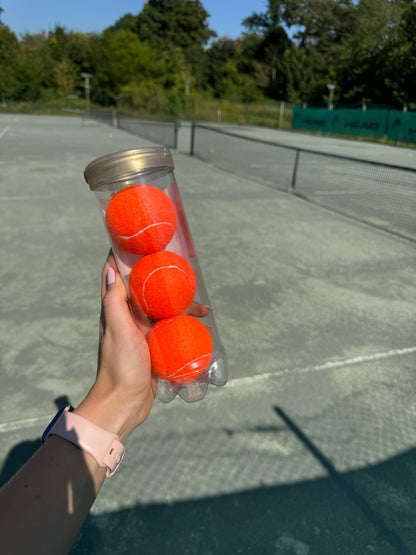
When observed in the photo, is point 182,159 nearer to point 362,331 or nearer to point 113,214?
point 362,331

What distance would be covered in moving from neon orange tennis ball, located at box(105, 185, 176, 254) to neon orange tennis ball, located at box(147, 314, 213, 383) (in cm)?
32

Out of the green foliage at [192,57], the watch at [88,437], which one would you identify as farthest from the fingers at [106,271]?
the green foliage at [192,57]

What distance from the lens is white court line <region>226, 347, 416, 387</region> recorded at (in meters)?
3.03

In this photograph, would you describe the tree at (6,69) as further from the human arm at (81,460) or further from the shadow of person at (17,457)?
the human arm at (81,460)

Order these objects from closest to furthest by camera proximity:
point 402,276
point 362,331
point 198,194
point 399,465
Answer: point 399,465 → point 362,331 → point 402,276 → point 198,194

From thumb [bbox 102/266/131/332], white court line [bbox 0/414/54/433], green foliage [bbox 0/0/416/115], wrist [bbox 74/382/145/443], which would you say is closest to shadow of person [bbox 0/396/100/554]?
wrist [bbox 74/382/145/443]

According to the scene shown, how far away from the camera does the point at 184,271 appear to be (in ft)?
5.65

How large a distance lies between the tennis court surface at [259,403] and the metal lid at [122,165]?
59.5 inches

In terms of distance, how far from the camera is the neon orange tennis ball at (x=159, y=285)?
161cm

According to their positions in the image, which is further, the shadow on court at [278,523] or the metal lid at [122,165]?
the shadow on court at [278,523]

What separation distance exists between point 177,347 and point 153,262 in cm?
35

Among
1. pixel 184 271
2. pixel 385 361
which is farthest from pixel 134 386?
pixel 385 361

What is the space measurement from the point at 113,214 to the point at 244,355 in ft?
6.56

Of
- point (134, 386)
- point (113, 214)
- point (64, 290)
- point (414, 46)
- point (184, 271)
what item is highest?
point (414, 46)
